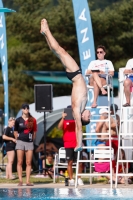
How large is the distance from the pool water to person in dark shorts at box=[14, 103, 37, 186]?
1181 mm

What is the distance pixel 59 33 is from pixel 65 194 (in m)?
29.3

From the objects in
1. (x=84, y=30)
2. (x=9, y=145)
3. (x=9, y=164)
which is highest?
(x=84, y=30)

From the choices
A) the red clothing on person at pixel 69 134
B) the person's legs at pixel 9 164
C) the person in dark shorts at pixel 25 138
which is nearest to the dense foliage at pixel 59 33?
the person's legs at pixel 9 164

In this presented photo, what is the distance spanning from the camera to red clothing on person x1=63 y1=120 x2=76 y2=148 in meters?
14.5

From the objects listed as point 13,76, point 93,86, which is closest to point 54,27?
point 13,76

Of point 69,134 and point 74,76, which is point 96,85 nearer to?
point 69,134

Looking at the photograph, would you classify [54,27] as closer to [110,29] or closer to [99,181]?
[110,29]

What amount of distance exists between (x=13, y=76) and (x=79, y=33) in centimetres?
2815

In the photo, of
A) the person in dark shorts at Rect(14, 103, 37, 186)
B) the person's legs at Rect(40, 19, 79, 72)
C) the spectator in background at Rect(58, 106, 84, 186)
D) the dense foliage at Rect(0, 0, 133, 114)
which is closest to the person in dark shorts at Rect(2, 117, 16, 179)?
the person in dark shorts at Rect(14, 103, 37, 186)

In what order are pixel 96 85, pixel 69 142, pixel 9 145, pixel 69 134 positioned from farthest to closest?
pixel 9 145 < pixel 69 134 < pixel 69 142 < pixel 96 85

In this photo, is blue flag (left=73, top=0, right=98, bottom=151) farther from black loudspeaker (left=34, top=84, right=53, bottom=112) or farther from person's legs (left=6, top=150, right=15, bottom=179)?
person's legs (left=6, top=150, right=15, bottom=179)

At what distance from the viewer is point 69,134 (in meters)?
14.7

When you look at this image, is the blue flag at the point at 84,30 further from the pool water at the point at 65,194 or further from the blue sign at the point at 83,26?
the pool water at the point at 65,194

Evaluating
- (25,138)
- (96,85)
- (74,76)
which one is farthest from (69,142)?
(74,76)
